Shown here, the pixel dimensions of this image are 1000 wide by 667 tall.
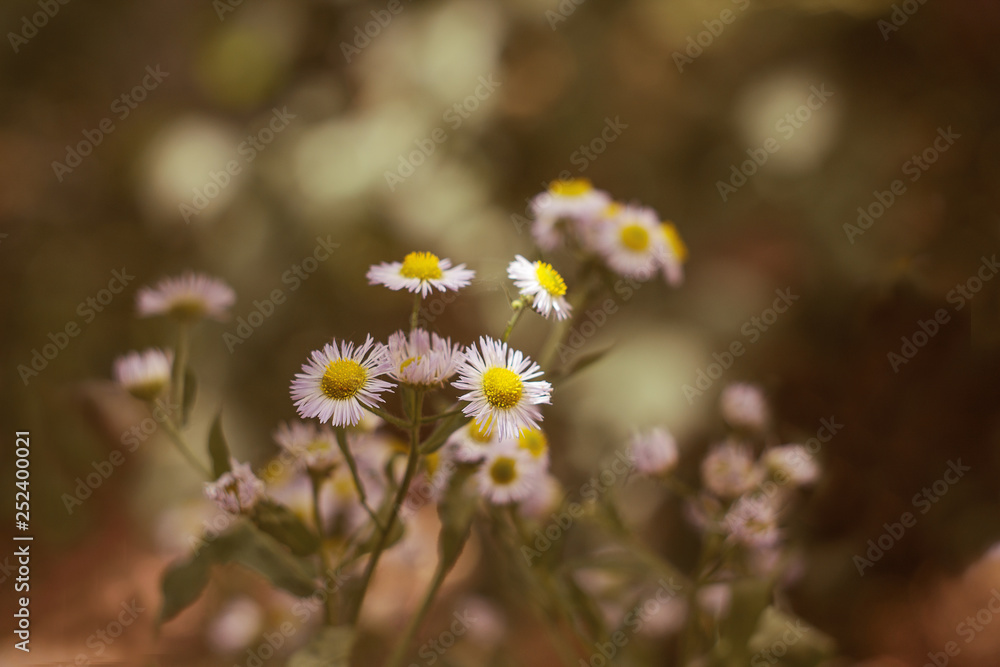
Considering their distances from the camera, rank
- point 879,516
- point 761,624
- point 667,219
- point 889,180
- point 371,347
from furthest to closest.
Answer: point 667,219 < point 889,180 < point 879,516 < point 761,624 < point 371,347

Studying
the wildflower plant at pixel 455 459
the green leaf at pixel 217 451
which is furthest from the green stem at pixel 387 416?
the green leaf at pixel 217 451

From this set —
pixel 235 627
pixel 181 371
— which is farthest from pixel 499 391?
pixel 235 627

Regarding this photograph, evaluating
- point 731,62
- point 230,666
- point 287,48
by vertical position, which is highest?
point 731,62

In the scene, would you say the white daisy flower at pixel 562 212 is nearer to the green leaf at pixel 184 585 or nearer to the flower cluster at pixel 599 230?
the flower cluster at pixel 599 230

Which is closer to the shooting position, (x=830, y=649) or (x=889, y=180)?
(x=830, y=649)

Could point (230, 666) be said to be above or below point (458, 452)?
below

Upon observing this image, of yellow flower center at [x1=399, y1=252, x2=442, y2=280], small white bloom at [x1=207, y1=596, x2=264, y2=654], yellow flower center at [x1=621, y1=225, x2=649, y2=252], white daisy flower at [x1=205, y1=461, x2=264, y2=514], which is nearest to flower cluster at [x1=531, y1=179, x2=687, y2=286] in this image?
yellow flower center at [x1=621, y1=225, x2=649, y2=252]

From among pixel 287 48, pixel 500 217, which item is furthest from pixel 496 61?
pixel 287 48

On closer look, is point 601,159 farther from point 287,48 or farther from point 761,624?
point 761,624
